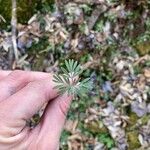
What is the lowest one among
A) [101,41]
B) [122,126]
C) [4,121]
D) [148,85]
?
[122,126]

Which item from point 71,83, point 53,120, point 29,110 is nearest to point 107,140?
point 53,120

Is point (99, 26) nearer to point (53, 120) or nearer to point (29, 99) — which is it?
point (53, 120)

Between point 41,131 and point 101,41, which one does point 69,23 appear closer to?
point 101,41

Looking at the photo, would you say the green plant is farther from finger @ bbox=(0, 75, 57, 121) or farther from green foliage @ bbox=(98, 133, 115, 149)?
green foliage @ bbox=(98, 133, 115, 149)

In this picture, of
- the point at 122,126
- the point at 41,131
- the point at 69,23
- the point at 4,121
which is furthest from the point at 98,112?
the point at 4,121

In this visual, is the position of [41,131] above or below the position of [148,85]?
above

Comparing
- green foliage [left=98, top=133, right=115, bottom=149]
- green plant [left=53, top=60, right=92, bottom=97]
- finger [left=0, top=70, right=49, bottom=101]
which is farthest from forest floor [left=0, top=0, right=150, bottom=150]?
green plant [left=53, top=60, right=92, bottom=97]

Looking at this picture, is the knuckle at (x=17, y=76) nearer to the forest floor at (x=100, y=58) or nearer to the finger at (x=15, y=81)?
the finger at (x=15, y=81)

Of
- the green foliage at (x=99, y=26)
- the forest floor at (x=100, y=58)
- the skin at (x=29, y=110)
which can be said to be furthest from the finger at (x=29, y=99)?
the green foliage at (x=99, y=26)
